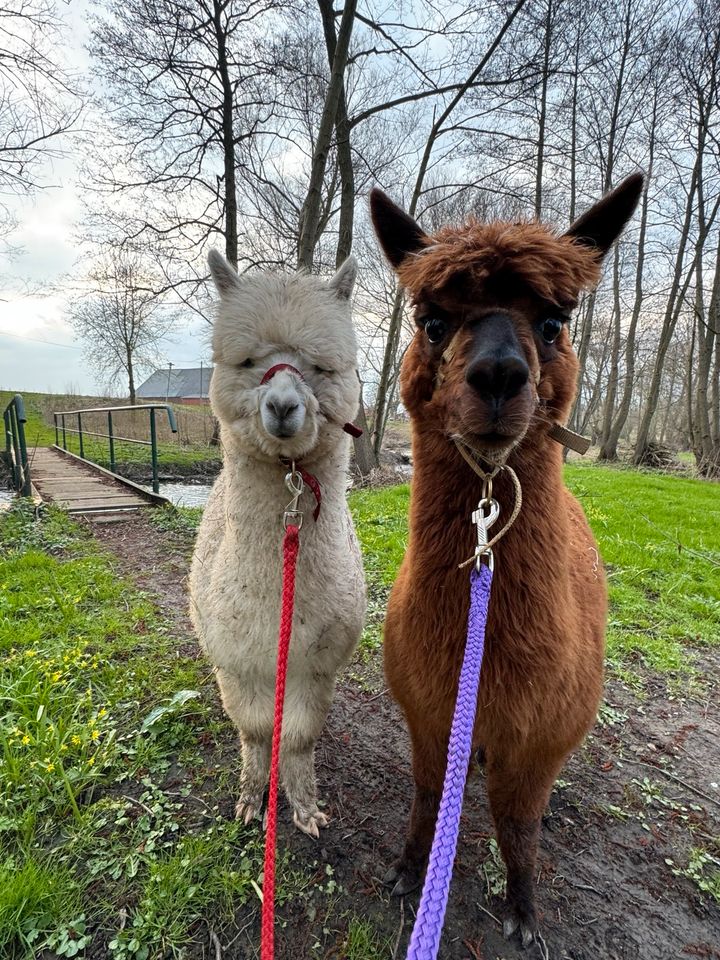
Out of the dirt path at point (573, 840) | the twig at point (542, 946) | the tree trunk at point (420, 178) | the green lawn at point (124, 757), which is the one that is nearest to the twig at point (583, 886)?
the dirt path at point (573, 840)

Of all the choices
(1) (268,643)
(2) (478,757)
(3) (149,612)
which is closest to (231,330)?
(1) (268,643)

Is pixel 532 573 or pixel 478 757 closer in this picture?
pixel 532 573

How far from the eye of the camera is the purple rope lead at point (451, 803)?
31.0 inches

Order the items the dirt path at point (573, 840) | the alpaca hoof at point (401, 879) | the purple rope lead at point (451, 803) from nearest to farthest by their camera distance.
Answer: the purple rope lead at point (451, 803), the dirt path at point (573, 840), the alpaca hoof at point (401, 879)

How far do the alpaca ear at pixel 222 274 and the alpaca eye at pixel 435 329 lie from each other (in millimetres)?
843

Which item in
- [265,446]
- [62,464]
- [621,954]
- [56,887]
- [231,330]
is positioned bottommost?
[621,954]

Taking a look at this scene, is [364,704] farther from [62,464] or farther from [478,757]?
[62,464]

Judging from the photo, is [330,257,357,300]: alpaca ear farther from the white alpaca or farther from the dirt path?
the dirt path

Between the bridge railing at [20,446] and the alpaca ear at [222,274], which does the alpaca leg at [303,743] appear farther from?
the bridge railing at [20,446]

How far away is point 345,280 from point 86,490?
7875 millimetres

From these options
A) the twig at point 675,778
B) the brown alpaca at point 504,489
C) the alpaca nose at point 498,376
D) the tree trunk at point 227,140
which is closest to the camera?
the alpaca nose at point 498,376

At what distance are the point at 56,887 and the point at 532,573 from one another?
195 cm

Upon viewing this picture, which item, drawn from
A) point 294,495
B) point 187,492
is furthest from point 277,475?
point 187,492

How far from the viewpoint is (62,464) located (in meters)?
11.2
